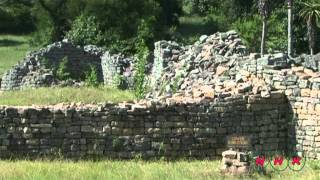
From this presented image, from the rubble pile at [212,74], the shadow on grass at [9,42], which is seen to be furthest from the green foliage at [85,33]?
the rubble pile at [212,74]

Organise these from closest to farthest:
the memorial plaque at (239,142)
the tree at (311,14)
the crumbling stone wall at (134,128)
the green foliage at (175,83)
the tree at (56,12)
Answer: the crumbling stone wall at (134,128) → the memorial plaque at (239,142) → the green foliage at (175,83) → the tree at (311,14) → the tree at (56,12)

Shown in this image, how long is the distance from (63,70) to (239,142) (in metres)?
16.6

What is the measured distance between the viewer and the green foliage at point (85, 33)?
36000 millimetres

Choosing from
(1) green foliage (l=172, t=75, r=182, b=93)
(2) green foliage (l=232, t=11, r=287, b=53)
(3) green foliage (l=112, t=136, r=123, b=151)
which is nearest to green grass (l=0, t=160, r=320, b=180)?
(3) green foliage (l=112, t=136, r=123, b=151)

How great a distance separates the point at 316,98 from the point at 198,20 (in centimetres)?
5548

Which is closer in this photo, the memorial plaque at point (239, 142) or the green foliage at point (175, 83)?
the memorial plaque at point (239, 142)

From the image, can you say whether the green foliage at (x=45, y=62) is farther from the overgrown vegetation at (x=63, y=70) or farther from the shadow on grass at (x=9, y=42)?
the shadow on grass at (x=9, y=42)

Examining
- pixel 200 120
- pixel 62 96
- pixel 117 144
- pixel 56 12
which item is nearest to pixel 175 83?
pixel 200 120

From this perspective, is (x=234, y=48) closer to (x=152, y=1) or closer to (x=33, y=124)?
(x=33, y=124)

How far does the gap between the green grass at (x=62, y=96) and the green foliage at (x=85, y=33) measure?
41.3 feet

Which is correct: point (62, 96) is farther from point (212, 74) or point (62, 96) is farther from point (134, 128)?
point (134, 128)

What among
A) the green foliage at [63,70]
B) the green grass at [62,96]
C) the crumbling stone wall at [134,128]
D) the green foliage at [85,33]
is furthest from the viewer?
the green foliage at [85,33]

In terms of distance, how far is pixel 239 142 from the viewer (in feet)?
44.5

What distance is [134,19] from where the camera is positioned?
42750 millimetres
